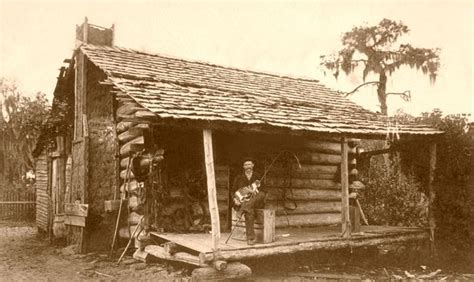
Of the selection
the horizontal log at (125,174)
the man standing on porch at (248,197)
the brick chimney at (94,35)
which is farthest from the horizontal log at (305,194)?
the brick chimney at (94,35)

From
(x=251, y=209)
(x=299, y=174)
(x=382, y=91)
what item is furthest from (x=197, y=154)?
(x=382, y=91)

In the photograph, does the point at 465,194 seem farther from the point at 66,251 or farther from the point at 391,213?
the point at 66,251

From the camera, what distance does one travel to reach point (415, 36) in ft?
77.9

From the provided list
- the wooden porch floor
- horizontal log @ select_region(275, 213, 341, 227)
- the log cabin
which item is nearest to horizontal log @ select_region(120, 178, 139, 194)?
the log cabin

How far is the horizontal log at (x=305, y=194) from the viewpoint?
11.7 metres

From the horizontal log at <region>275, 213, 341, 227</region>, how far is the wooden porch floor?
24 centimetres

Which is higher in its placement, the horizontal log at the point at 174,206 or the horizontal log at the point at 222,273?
the horizontal log at the point at 174,206

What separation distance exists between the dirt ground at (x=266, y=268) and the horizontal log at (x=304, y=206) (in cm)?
160

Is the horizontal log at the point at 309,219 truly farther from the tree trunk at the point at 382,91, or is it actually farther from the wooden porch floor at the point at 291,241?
the tree trunk at the point at 382,91

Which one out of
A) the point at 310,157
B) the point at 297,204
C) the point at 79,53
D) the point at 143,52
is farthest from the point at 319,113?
the point at 79,53

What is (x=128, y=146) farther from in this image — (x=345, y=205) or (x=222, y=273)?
(x=345, y=205)

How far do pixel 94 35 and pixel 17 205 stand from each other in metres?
12.1

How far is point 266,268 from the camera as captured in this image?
932 cm

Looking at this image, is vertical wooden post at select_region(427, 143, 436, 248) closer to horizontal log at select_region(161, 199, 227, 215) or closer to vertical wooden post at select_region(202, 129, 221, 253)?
horizontal log at select_region(161, 199, 227, 215)
